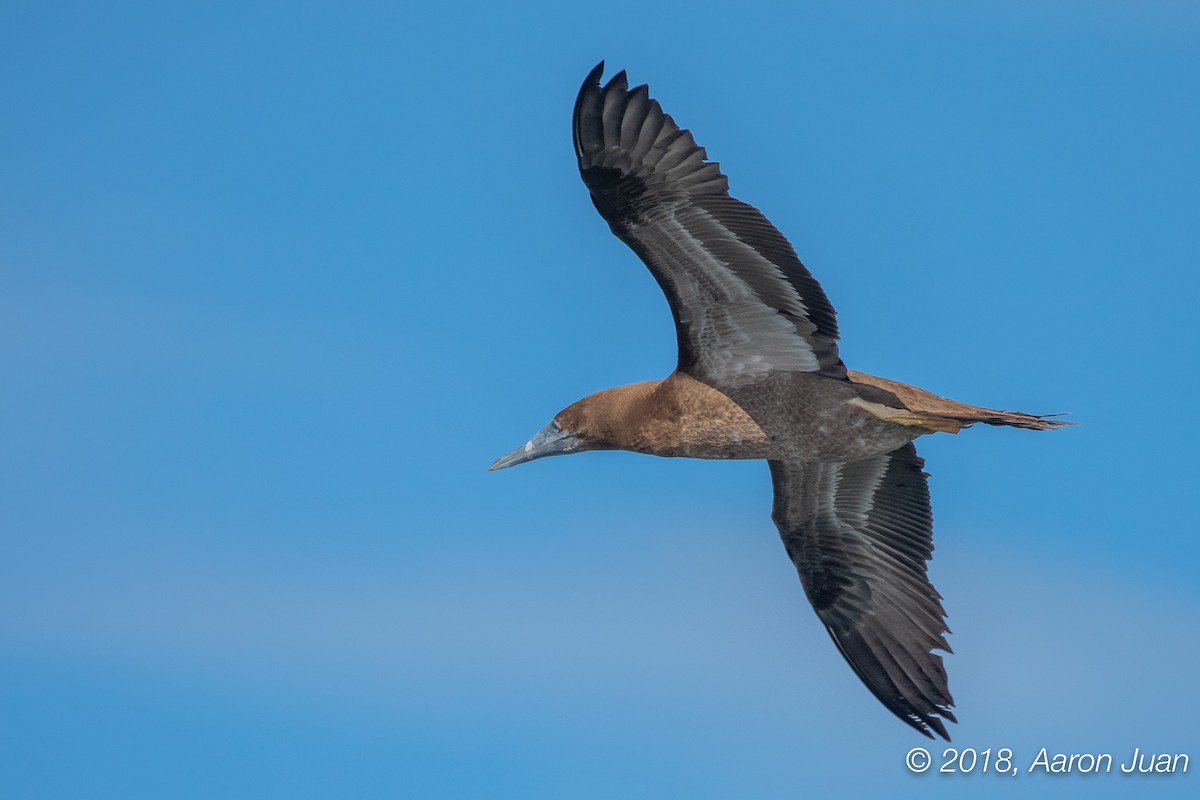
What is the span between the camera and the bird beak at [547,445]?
10109 mm

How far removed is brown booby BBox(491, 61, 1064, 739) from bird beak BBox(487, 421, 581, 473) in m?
0.01

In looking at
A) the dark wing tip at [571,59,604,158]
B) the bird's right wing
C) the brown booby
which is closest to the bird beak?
the brown booby

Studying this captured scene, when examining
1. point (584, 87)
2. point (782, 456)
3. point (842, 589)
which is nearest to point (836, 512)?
point (842, 589)

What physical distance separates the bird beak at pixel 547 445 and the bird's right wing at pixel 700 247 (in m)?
1.19

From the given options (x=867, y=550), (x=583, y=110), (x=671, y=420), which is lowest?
(x=867, y=550)

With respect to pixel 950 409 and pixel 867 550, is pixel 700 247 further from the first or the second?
pixel 867 550

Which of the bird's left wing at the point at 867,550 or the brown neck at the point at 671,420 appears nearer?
the brown neck at the point at 671,420

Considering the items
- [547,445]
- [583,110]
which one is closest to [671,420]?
[547,445]

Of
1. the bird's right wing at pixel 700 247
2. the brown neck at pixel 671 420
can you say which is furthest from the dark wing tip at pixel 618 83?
the brown neck at pixel 671 420

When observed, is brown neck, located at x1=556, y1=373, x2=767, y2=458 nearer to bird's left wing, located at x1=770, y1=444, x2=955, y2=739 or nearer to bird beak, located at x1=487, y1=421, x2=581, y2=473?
bird beak, located at x1=487, y1=421, x2=581, y2=473

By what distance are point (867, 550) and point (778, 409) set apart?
6.38 ft

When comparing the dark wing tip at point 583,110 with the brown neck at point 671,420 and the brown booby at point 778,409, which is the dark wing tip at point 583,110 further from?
the brown neck at point 671,420

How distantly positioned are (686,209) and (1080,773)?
14.6 feet

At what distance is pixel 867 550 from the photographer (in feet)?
35.1
